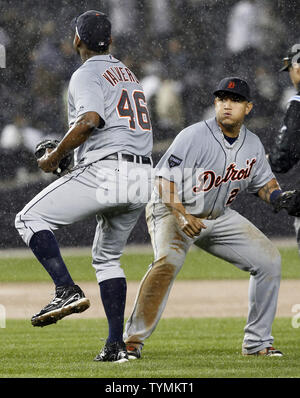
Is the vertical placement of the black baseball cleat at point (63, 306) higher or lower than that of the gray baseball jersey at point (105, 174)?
lower

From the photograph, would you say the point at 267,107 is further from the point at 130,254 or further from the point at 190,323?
the point at 190,323

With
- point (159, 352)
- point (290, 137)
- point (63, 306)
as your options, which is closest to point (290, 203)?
point (290, 137)

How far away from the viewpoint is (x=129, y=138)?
486cm

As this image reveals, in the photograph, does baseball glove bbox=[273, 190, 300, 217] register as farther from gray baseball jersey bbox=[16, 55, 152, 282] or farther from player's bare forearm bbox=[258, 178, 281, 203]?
gray baseball jersey bbox=[16, 55, 152, 282]

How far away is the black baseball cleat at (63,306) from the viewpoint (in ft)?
14.6

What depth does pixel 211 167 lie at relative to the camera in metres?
5.27

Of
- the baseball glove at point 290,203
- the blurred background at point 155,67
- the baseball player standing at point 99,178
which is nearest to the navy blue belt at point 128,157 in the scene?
the baseball player standing at point 99,178

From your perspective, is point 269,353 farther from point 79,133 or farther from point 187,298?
point 187,298

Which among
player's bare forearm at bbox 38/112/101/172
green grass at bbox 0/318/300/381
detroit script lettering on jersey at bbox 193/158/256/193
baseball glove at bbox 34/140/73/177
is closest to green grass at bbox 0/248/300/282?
green grass at bbox 0/318/300/381

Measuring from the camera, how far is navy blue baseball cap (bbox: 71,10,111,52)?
487 centimetres

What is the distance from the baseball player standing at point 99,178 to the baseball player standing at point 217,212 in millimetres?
292

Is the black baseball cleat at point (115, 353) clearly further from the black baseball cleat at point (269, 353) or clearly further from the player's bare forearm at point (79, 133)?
the player's bare forearm at point (79, 133)

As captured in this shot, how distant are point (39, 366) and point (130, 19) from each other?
30.6 ft

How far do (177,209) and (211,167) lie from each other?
0.40m
